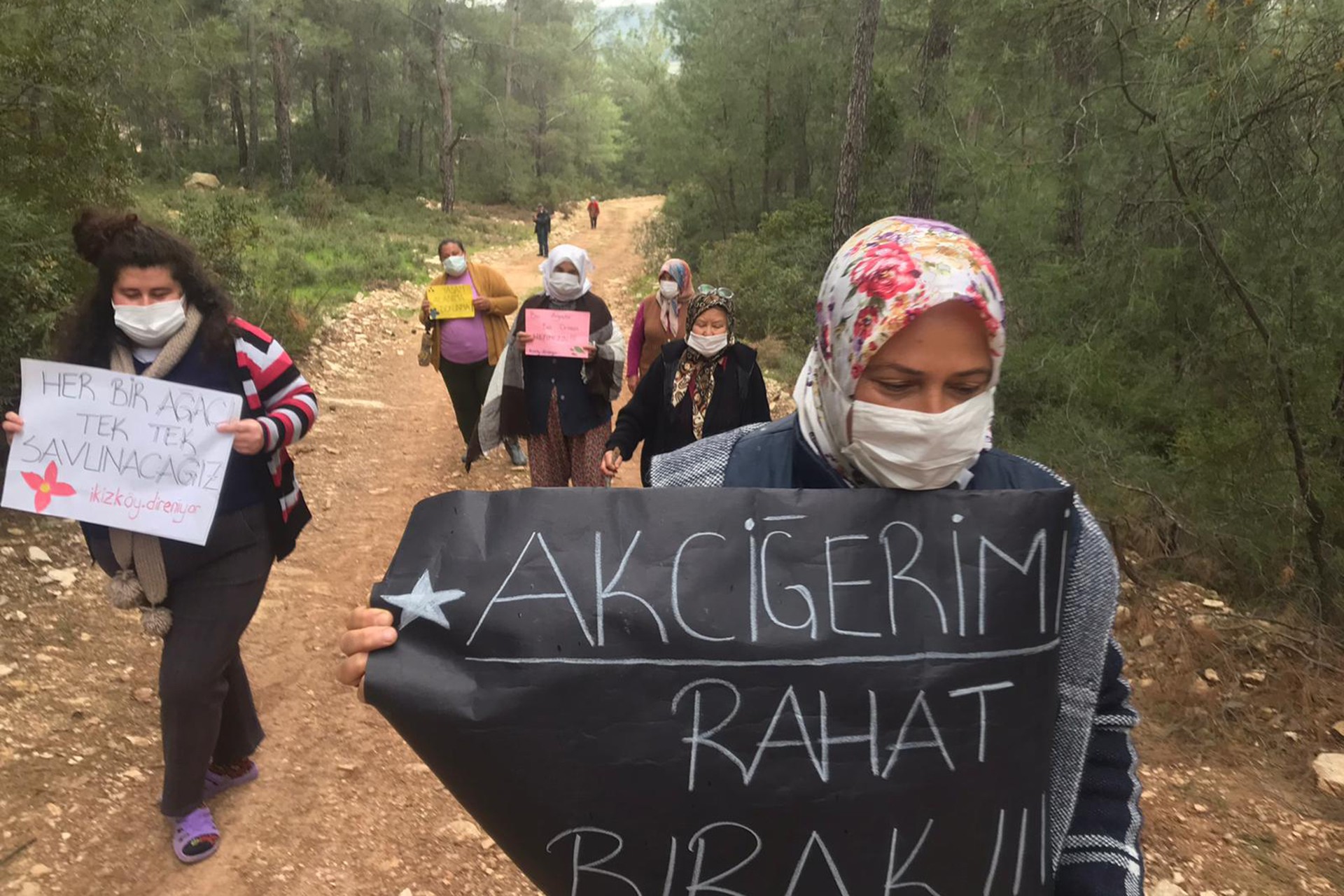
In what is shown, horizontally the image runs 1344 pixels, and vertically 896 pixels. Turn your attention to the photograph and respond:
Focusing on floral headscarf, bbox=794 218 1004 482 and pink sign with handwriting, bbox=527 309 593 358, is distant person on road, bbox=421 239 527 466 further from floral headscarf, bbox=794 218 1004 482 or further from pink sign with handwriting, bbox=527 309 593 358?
floral headscarf, bbox=794 218 1004 482

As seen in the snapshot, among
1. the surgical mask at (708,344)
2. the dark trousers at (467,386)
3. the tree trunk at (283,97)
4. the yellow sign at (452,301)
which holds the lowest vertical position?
the dark trousers at (467,386)

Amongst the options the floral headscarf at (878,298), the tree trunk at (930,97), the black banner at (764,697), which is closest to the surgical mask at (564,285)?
the floral headscarf at (878,298)

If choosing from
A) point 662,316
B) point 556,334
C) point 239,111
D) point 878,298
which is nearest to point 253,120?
point 239,111

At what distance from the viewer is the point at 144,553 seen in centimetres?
256

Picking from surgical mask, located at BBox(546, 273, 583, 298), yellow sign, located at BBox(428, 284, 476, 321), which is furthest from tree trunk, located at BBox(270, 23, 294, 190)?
surgical mask, located at BBox(546, 273, 583, 298)

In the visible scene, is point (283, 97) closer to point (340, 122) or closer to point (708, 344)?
point (340, 122)

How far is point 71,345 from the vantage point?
2.52 meters

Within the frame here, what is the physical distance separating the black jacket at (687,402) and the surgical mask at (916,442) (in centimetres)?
278

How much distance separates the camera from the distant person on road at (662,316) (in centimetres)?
625

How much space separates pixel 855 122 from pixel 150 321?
37.4 feet

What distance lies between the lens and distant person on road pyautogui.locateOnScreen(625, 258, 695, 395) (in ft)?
20.5

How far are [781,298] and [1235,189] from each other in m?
8.26

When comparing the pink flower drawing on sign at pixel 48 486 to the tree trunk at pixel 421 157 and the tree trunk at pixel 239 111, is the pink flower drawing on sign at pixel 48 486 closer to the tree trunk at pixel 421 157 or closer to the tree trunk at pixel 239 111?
the tree trunk at pixel 239 111

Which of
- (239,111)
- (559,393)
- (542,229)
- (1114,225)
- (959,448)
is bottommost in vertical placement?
(559,393)
